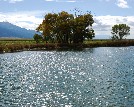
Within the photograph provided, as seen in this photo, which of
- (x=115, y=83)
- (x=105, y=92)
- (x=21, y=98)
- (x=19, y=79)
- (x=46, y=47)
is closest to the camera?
(x=21, y=98)

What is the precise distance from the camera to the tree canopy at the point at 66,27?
17950cm

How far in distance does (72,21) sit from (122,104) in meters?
142

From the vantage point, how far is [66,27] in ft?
586

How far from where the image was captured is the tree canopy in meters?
180

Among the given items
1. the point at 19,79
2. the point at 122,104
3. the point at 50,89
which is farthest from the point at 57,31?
the point at 122,104

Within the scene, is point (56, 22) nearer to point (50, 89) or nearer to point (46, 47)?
point (46, 47)

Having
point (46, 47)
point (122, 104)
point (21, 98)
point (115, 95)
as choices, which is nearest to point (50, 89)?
point (21, 98)

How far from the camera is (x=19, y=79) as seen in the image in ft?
216

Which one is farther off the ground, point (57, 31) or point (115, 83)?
point (57, 31)

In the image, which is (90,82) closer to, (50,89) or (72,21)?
(50,89)

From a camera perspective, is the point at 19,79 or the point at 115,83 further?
the point at 19,79

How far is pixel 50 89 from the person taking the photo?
52.5 metres

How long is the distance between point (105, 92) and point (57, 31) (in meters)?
134

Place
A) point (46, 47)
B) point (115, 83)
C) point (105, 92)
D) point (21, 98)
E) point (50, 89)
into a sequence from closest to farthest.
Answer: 1. point (21, 98)
2. point (105, 92)
3. point (50, 89)
4. point (115, 83)
5. point (46, 47)
